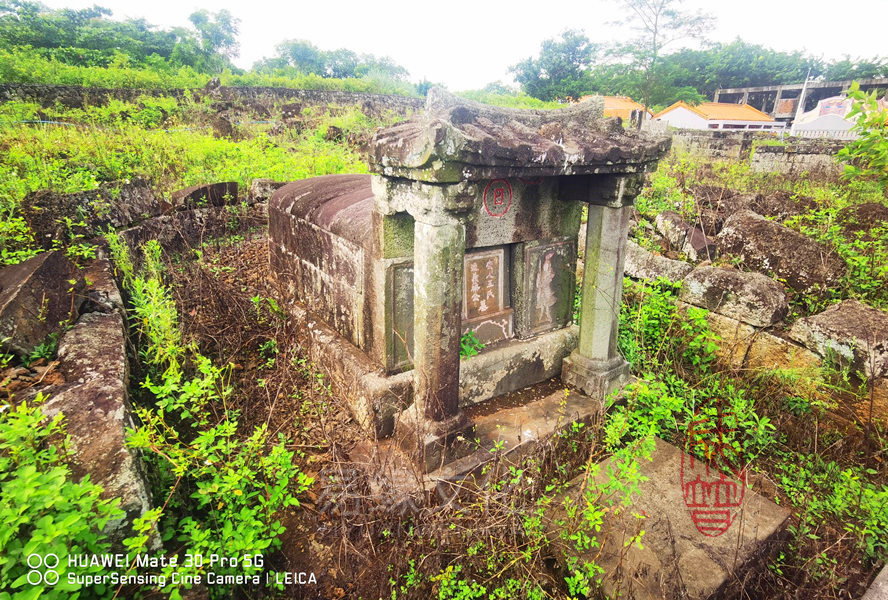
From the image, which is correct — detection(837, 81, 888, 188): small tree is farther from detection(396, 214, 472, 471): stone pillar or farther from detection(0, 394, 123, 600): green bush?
detection(0, 394, 123, 600): green bush

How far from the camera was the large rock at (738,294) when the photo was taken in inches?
161

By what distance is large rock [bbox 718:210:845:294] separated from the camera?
463 cm

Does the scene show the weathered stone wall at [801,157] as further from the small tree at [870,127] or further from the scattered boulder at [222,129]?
the scattered boulder at [222,129]

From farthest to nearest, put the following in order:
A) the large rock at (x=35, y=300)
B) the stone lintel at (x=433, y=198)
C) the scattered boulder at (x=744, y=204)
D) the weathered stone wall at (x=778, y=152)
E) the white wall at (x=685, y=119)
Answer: the white wall at (x=685, y=119) → the weathered stone wall at (x=778, y=152) → the scattered boulder at (x=744, y=204) → the large rock at (x=35, y=300) → the stone lintel at (x=433, y=198)

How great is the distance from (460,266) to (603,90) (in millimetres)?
21768

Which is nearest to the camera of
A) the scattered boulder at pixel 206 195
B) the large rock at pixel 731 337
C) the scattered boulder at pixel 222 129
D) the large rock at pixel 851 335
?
the large rock at pixel 851 335

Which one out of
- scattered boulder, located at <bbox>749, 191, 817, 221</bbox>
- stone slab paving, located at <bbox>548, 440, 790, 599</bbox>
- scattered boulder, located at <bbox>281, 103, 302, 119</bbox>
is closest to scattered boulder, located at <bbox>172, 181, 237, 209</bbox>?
stone slab paving, located at <bbox>548, 440, 790, 599</bbox>

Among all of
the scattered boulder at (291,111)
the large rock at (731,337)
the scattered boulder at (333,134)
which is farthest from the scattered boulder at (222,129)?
the large rock at (731,337)

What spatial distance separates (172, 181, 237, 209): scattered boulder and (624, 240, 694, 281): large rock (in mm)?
5168

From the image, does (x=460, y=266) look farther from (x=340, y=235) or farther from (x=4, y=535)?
(x=4, y=535)

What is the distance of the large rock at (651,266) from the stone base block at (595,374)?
180 centimetres

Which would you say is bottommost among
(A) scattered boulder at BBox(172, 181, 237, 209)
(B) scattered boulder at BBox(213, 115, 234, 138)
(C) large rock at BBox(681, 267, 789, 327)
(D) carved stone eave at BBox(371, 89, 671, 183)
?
(C) large rock at BBox(681, 267, 789, 327)

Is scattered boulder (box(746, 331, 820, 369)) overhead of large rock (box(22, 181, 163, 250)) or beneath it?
beneath

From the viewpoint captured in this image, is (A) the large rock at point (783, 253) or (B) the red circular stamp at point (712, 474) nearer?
(B) the red circular stamp at point (712, 474)
